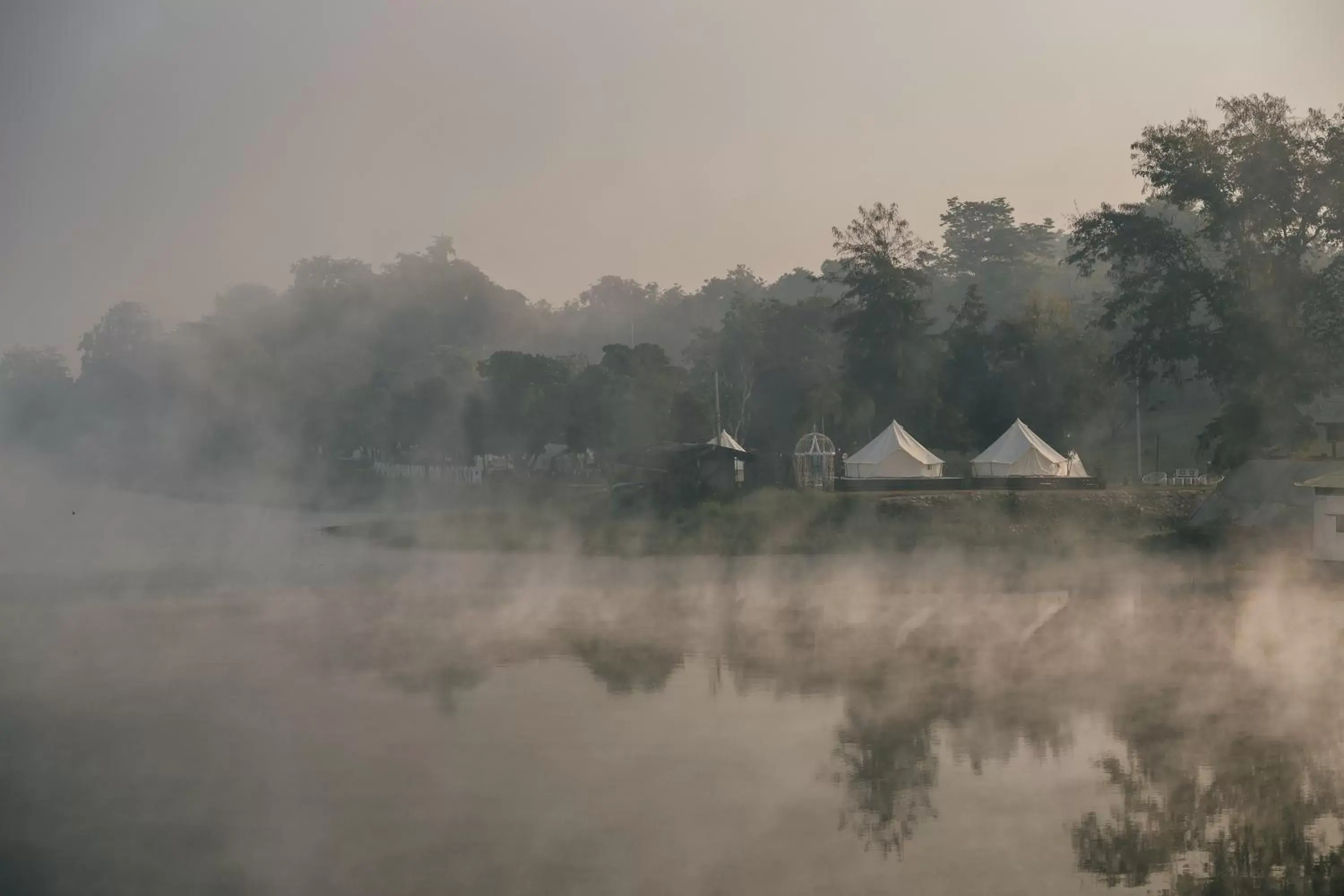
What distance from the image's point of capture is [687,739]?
25.2 meters

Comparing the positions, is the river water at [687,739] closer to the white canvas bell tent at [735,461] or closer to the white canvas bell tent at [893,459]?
the white canvas bell tent at [735,461]

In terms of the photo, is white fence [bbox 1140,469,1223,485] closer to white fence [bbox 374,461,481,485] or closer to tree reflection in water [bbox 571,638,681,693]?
tree reflection in water [bbox 571,638,681,693]

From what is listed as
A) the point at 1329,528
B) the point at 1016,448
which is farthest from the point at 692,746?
the point at 1016,448

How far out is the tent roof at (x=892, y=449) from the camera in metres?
72.5

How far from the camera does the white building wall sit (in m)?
46.7

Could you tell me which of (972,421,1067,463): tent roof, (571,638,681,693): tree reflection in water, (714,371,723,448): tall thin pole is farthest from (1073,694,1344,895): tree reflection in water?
(714,371,723,448): tall thin pole

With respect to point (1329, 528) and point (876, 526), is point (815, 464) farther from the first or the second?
point (1329, 528)

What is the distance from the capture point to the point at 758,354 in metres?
100

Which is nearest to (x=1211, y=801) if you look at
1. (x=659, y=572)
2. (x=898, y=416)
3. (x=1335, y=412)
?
(x=659, y=572)

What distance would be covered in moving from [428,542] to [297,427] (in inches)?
3077

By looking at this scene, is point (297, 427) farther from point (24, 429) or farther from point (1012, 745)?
point (1012, 745)

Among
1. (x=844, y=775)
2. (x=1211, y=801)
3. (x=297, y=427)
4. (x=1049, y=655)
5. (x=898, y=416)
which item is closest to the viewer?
(x=1211, y=801)

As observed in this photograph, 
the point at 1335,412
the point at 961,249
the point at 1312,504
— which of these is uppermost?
the point at 961,249

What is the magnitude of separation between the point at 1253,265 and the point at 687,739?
4867cm
